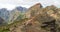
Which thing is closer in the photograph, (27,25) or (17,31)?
(27,25)

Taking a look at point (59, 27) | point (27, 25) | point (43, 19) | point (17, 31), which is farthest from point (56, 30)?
point (17, 31)

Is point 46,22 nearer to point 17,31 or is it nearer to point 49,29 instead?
point 49,29

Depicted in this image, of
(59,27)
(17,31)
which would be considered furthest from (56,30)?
(17,31)

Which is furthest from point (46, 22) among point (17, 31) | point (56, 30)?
point (17, 31)

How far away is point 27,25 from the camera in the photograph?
184ft

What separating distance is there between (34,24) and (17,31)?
29.3 ft

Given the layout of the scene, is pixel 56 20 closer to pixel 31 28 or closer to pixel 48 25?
pixel 48 25

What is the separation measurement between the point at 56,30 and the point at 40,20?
A: 695cm

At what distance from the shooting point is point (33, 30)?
55.6 metres

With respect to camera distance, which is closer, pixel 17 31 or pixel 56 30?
pixel 56 30

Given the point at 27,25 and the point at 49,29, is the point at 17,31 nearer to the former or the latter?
the point at 27,25

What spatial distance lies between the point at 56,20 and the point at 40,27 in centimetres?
746

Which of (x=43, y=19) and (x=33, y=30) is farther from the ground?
(x=43, y=19)

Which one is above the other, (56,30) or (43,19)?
(43,19)
